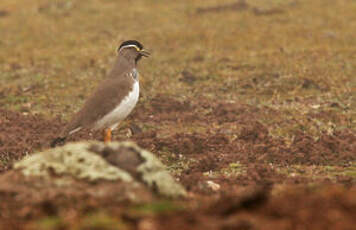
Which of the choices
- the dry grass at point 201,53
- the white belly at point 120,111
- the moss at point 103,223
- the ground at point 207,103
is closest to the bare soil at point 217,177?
the ground at point 207,103

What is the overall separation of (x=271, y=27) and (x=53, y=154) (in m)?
21.7

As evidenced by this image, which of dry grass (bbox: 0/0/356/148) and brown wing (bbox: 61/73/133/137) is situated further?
dry grass (bbox: 0/0/356/148)

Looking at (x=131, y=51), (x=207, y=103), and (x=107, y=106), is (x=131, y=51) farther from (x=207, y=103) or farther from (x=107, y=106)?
(x=207, y=103)

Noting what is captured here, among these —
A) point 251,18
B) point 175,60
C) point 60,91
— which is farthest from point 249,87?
Result: point 251,18

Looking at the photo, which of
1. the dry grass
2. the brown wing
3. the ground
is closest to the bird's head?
the brown wing

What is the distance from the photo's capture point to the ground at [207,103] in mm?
6453

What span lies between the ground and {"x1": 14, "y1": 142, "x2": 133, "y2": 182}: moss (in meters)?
0.21

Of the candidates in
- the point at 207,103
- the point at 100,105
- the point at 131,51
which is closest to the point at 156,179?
the point at 100,105

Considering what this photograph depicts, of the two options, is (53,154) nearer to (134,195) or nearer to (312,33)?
(134,195)

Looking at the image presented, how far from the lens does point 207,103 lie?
18.7 meters

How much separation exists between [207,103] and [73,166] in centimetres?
1124

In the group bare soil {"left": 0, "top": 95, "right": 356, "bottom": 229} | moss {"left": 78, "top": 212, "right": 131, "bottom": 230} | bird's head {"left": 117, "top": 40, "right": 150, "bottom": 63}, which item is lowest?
bare soil {"left": 0, "top": 95, "right": 356, "bottom": 229}

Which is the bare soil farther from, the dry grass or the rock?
the dry grass

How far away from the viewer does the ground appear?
6453mm
